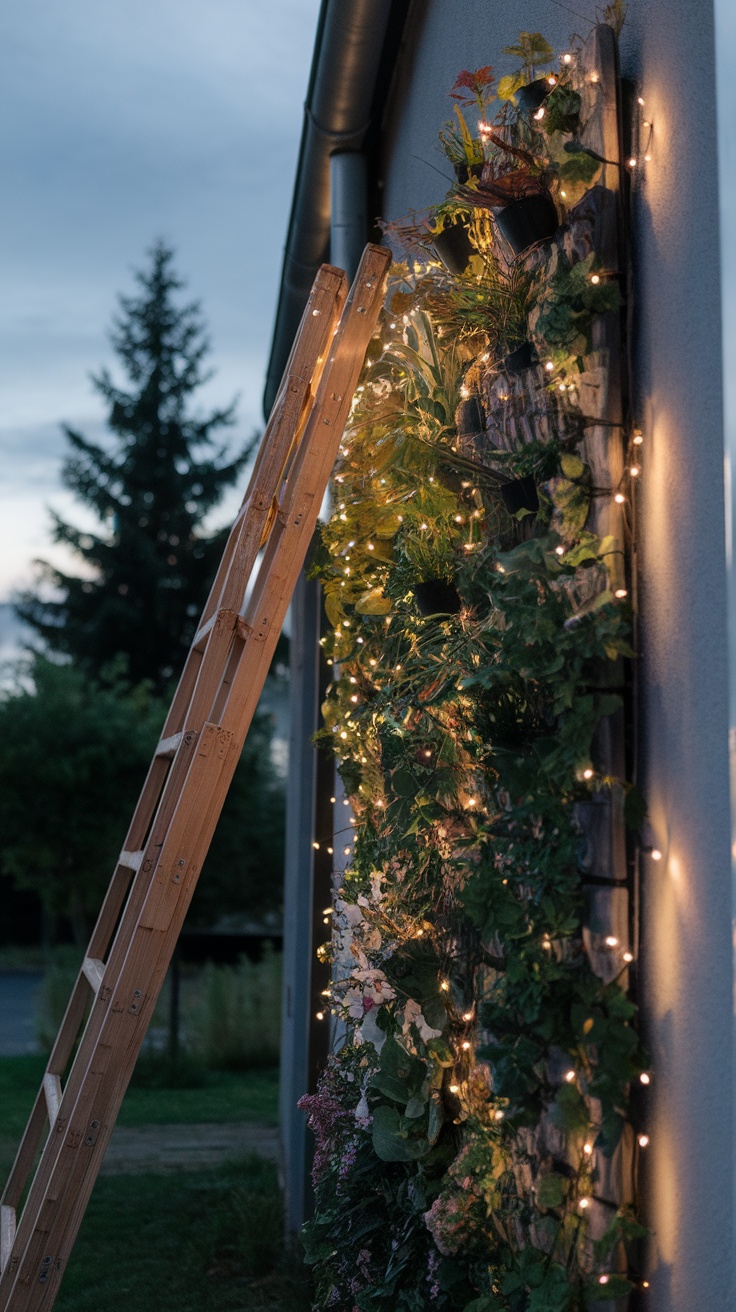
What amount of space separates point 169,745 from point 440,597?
2.78 ft

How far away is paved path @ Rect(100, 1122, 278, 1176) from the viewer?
5520mm

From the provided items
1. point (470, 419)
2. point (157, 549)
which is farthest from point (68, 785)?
point (470, 419)

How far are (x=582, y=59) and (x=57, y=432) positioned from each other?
63.9ft

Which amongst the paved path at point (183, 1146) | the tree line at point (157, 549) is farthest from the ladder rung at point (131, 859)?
the tree line at point (157, 549)

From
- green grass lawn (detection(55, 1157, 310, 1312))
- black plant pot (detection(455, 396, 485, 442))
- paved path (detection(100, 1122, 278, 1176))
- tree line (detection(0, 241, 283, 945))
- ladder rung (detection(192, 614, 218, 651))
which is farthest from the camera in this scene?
tree line (detection(0, 241, 283, 945))

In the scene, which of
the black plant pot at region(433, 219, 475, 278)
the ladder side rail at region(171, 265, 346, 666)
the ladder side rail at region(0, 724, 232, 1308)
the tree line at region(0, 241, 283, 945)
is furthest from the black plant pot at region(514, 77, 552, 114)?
the tree line at region(0, 241, 283, 945)

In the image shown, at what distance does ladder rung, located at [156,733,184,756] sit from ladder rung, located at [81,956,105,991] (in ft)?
1.72

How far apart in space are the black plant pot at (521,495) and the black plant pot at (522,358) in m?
0.19

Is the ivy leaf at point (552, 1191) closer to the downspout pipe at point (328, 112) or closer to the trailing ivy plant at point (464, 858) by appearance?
the trailing ivy plant at point (464, 858)

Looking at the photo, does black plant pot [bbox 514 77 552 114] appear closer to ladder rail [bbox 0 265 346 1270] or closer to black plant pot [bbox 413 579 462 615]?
black plant pot [bbox 413 579 462 615]

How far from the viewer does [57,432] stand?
20.2 metres

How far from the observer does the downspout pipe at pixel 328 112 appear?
3586 millimetres

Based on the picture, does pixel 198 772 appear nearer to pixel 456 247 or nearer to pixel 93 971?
pixel 93 971

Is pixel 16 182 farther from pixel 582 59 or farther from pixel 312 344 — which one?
pixel 582 59
